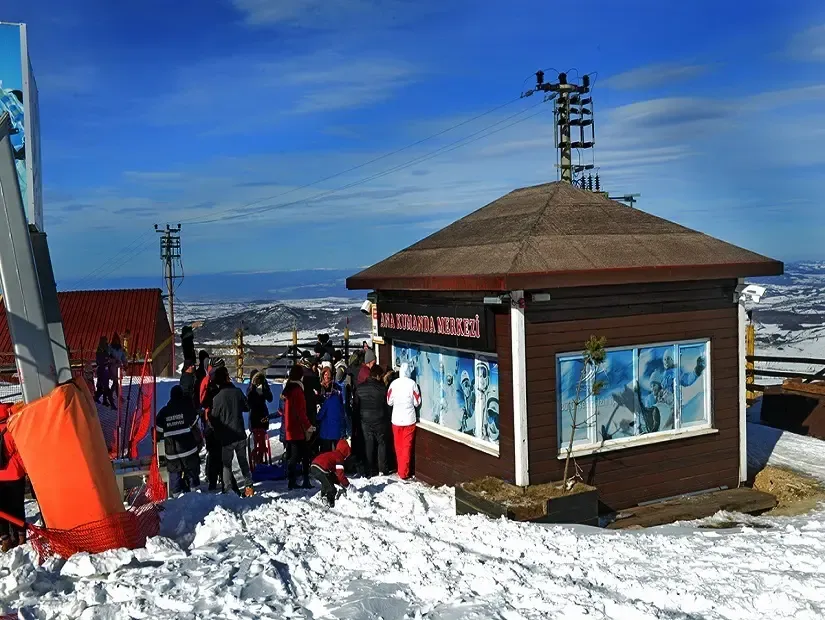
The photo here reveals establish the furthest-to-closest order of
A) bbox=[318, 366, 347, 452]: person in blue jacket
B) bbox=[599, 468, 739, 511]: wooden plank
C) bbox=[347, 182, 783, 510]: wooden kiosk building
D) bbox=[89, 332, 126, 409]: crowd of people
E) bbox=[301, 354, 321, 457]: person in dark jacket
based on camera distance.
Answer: bbox=[89, 332, 126, 409]: crowd of people → bbox=[301, 354, 321, 457]: person in dark jacket → bbox=[318, 366, 347, 452]: person in blue jacket → bbox=[599, 468, 739, 511]: wooden plank → bbox=[347, 182, 783, 510]: wooden kiosk building

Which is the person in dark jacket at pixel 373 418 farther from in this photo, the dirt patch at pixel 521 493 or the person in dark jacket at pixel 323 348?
the person in dark jacket at pixel 323 348

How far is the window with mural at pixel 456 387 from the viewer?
31.5ft

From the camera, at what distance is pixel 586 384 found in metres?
9.21

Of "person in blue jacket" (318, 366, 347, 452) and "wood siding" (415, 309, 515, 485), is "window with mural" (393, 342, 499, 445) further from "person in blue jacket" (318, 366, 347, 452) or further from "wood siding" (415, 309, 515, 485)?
"person in blue jacket" (318, 366, 347, 452)

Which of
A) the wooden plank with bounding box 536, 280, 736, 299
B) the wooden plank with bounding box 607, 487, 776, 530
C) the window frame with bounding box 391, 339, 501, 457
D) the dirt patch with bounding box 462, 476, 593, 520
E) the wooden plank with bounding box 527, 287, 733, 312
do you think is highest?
the wooden plank with bounding box 536, 280, 736, 299

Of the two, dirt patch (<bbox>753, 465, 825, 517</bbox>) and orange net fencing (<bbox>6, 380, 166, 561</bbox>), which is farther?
dirt patch (<bbox>753, 465, 825, 517</bbox>)

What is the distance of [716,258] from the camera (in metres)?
9.67

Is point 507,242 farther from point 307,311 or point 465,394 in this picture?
point 307,311

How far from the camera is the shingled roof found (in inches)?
348

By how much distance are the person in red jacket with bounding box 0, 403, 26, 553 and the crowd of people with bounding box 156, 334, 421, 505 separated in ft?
7.73

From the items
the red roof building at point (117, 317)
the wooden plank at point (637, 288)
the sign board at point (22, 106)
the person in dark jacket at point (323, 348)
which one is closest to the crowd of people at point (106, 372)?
the person in dark jacket at point (323, 348)

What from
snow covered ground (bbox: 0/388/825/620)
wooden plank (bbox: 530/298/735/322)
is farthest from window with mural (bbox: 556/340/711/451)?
snow covered ground (bbox: 0/388/825/620)

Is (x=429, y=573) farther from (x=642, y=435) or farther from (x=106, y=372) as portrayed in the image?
(x=106, y=372)

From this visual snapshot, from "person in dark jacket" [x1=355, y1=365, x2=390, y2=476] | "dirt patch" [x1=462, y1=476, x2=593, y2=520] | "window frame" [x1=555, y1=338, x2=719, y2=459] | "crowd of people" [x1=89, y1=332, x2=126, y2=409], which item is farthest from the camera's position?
"crowd of people" [x1=89, y1=332, x2=126, y2=409]
